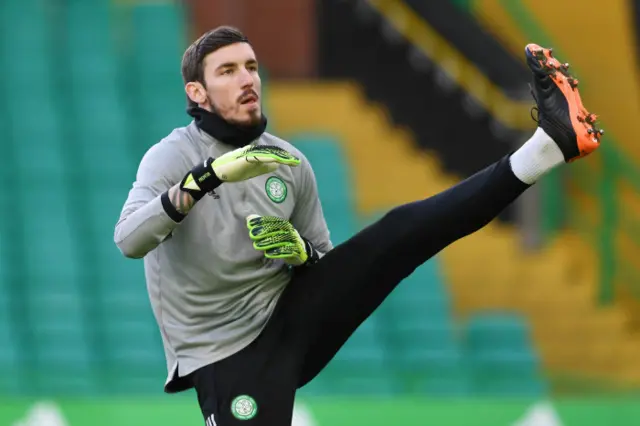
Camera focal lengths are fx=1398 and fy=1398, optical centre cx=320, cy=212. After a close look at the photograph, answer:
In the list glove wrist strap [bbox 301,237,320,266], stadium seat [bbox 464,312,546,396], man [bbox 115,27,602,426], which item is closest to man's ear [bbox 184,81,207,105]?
man [bbox 115,27,602,426]

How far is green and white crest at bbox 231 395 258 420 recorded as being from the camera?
12.6 feet

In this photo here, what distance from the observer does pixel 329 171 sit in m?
7.82

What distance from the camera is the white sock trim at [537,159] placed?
374 cm

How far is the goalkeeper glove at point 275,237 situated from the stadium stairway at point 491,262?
3.61m

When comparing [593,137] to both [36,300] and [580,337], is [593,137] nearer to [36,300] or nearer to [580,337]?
[580,337]

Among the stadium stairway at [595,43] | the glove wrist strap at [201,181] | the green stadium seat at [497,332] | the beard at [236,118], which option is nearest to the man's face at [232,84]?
the beard at [236,118]

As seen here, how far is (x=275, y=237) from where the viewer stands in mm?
3750

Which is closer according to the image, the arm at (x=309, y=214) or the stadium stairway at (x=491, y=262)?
the arm at (x=309, y=214)

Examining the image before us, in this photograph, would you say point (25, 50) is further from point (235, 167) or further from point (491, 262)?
point (235, 167)

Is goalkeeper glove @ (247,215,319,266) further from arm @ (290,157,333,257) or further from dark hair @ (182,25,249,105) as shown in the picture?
dark hair @ (182,25,249,105)

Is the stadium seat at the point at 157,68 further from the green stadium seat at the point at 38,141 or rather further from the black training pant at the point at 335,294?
the black training pant at the point at 335,294

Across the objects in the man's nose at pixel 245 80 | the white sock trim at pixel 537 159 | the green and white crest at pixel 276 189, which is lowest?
the white sock trim at pixel 537 159

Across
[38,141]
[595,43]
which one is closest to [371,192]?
[595,43]

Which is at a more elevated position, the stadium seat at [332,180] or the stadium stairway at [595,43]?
the stadium stairway at [595,43]
